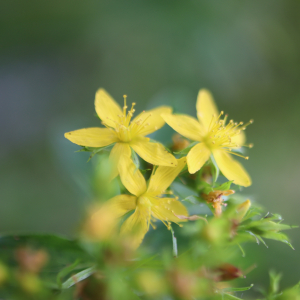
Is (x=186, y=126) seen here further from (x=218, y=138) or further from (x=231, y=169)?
(x=231, y=169)

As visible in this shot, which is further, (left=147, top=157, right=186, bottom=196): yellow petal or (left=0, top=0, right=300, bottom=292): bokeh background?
(left=0, top=0, right=300, bottom=292): bokeh background

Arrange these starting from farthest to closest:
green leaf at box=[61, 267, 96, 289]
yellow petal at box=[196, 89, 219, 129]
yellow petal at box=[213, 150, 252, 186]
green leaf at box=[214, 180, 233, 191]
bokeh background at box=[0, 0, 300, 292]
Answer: bokeh background at box=[0, 0, 300, 292], yellow petal at box=[196, 89, 219, 129], yellow petal at box=[213, 150, 252, 186], green leaf at box=[214, 180, 233, 191], green leaf at box=[61, 267, 96, 289]

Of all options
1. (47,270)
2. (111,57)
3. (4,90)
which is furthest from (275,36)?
(47,270)

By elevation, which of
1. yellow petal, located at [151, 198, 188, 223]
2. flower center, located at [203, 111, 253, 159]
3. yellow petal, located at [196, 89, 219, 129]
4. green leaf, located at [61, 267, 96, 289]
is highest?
yellow petal, located at [196, 89, 219, 129]

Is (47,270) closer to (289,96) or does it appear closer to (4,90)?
(4,90)

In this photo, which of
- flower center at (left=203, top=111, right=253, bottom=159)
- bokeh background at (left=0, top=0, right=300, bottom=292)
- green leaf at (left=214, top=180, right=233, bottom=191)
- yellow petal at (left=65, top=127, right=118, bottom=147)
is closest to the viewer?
green leaf at (left=214, top=180, right=233, bottom=191)

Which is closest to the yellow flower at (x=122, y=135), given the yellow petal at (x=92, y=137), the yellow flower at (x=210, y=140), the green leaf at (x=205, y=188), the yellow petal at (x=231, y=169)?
the yellow petal at (x=92, y=137)

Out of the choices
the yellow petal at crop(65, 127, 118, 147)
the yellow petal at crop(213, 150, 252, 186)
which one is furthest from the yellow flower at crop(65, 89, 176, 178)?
the yellow petal at crop(213, 150, 252, 186)

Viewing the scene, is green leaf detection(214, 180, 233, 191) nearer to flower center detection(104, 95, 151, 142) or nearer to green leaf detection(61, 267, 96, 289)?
flower center detection(104, 95, 151, 142)
